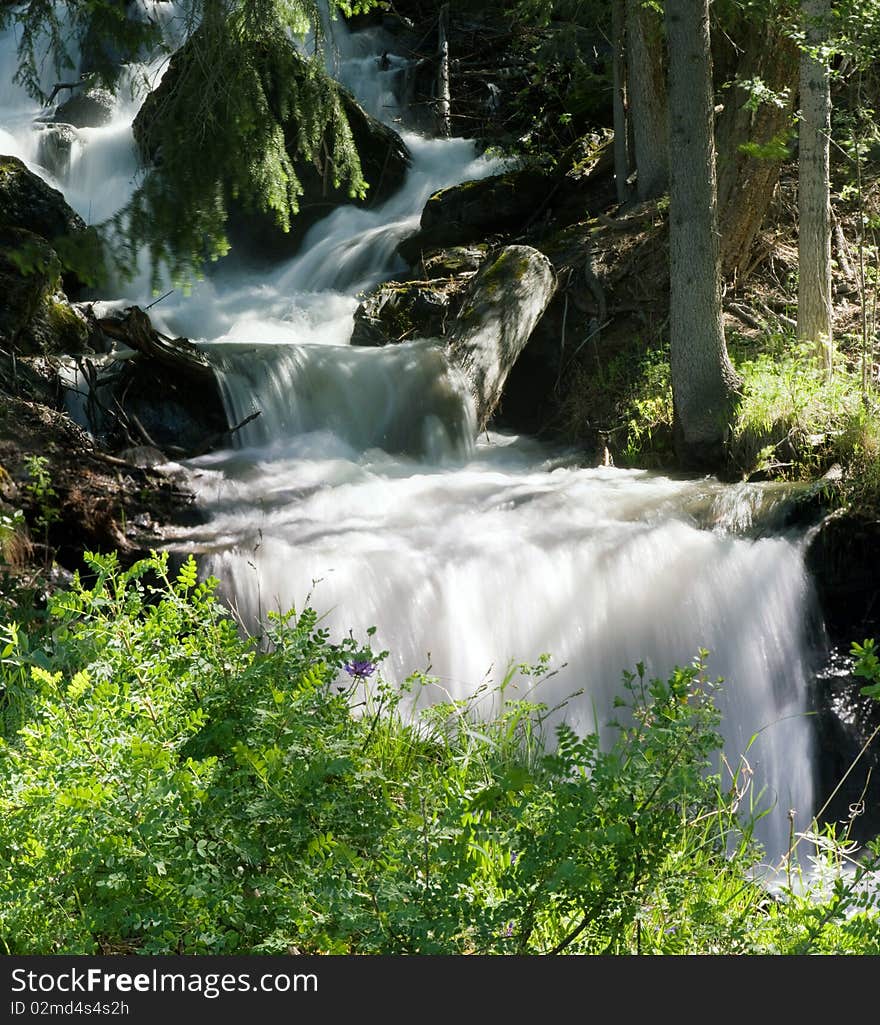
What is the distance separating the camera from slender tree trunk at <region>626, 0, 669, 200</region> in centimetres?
1172

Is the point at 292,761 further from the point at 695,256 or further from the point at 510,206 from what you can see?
the point at 510,206

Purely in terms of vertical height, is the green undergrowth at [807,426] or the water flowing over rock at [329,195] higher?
the water flowing over rock at [329,195]

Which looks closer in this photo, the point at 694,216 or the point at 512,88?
the point at 694,216

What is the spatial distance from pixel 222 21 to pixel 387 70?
49.9 feet

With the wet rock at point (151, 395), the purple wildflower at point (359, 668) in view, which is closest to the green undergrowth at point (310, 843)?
the purple wildflower at point (359, 668)

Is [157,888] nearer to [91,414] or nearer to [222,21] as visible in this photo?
[222,21]

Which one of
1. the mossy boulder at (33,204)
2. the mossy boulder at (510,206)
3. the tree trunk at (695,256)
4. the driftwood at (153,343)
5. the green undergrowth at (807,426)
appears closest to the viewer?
the green undergrowth at (807,426)

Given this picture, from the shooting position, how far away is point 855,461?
7211 mm

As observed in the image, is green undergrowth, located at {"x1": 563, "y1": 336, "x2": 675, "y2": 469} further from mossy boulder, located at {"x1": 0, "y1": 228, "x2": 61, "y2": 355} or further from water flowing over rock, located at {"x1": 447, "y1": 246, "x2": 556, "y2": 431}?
mossy boulder, located at {"x1": 0, "y1": 228, "x2": 61, "y2": 355}

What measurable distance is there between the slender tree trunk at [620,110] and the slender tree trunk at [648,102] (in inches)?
7.3

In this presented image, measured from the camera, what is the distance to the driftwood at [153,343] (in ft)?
27.7

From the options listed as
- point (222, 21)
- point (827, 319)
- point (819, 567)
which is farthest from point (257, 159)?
point (827, 319)

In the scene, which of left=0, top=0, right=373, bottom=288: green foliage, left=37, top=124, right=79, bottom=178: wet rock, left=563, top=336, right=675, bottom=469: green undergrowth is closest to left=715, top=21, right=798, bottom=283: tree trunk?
left=563, top=336, right=675, bottom=469: green undergrowth

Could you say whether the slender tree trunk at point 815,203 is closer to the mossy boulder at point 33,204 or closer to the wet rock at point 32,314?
the wet rock at point 32,314
